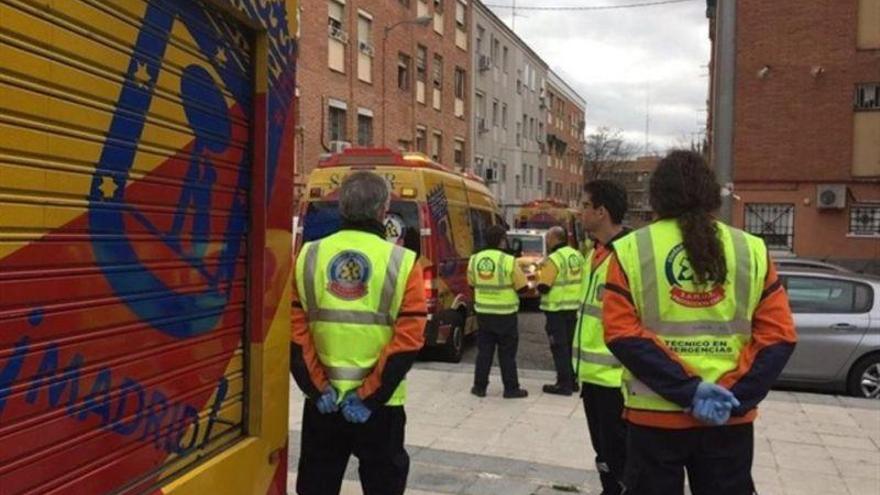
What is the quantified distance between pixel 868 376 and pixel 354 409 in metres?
7.76

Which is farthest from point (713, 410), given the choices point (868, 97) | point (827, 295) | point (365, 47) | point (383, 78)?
point (383, 78)

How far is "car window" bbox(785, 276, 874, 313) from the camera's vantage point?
9.16 m

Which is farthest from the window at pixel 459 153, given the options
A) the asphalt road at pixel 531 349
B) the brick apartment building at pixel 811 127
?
the asphalt road at pixel 531 349

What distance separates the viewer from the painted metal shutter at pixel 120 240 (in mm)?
1620

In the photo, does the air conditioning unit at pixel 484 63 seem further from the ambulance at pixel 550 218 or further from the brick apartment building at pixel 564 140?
the brick apartment building at pixel 564 140

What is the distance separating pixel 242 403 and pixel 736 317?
5.71 feet

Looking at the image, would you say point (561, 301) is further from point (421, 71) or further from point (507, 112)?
point (507, 112)

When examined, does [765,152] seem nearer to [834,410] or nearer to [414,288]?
[834,410]

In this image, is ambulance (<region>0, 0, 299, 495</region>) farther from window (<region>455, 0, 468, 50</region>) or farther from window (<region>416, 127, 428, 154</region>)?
window (<region>455, 0, 468, 50</region>)

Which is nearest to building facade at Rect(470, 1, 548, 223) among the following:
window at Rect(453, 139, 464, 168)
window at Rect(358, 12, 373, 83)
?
window at Rect(453, 139, 464, 168)

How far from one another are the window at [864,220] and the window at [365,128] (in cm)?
1506

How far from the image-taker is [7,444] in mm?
1590

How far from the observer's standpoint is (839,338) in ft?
29.4

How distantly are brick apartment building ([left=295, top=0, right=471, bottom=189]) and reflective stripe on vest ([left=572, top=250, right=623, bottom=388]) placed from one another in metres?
15.5
